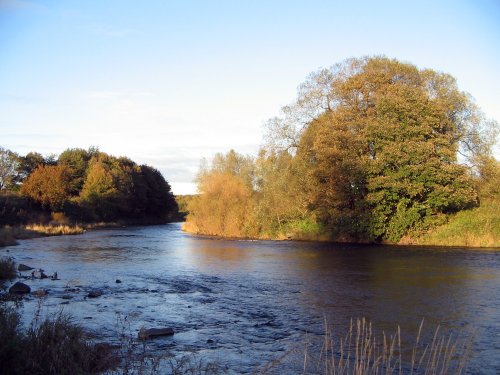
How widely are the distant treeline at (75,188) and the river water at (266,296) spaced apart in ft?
121

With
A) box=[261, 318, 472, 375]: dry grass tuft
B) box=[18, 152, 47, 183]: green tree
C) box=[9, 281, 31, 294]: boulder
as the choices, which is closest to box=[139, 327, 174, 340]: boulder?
box=[261, 318, 472, 375]: dry grass tuft

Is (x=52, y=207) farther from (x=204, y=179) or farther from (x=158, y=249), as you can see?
(x=158, y=249)

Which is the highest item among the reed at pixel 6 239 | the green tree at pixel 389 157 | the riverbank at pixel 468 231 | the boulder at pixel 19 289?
the green tree at pixel 389 157

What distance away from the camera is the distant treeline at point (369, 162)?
37000 millimetres

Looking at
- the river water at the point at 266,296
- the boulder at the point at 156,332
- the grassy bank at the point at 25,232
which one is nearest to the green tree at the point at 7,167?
the grassy bank at the point at 25,232

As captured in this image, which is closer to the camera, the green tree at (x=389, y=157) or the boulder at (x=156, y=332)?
the boulder at (x=156, y=332)

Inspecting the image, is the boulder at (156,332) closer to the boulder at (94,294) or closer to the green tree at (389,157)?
the boulder at (94,294)

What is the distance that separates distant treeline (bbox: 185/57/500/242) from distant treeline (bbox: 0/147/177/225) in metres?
30.2

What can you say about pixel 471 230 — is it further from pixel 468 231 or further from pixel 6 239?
pixel 6 239

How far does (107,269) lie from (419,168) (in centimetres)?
2313

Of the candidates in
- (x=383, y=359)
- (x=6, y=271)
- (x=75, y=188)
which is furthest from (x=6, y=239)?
(x=75, y=188)

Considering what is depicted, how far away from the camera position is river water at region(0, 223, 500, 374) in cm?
1184

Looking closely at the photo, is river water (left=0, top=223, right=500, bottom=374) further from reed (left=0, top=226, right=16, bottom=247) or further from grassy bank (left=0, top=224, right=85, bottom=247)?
grassy bank (left=0, top=224, right=85, bottom=247)

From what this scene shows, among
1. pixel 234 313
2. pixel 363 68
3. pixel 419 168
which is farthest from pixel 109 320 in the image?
pixel 363 68
